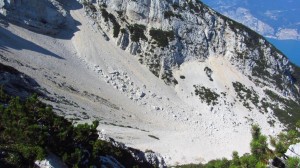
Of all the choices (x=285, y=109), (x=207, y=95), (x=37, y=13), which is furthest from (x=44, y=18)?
(x=285, y=109)

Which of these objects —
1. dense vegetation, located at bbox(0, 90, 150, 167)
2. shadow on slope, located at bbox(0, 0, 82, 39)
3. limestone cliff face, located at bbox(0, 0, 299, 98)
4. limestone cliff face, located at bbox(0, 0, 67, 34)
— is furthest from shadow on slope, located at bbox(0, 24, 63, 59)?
dense vegetation, located at bbox(0, 90, 150, 167)

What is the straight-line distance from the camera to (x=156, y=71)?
2783 inches

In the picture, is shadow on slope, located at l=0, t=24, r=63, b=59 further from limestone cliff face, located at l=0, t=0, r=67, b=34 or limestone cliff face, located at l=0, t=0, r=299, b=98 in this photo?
limestone cliff face, located at l=0, t=0, r=299, b=98

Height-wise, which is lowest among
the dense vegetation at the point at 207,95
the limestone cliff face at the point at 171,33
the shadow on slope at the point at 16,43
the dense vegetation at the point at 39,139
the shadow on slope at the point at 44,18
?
the dense vegetation at the point at 39,139

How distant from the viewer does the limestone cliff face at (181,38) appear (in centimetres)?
7238

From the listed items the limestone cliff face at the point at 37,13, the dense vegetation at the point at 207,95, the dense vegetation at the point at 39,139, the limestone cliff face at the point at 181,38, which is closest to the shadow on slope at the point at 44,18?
the limestone cliff face at the point at 37,13

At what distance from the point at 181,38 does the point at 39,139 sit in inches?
2616

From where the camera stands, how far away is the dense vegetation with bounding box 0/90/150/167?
1347cm

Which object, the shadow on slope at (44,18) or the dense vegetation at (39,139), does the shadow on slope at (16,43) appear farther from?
the dense vegetation at (39,139)

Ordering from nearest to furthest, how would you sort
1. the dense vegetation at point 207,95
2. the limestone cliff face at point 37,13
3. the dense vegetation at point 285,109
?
the limestone cliff face at point 37,13, the dense vegetation at point 207,95, the dense vegetation at point 285,109

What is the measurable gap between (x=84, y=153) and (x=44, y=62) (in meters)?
39.0

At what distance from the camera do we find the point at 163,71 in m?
71.6

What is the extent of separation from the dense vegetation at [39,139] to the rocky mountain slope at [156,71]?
21.7m

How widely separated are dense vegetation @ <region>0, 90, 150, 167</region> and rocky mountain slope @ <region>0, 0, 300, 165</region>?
855 inches
